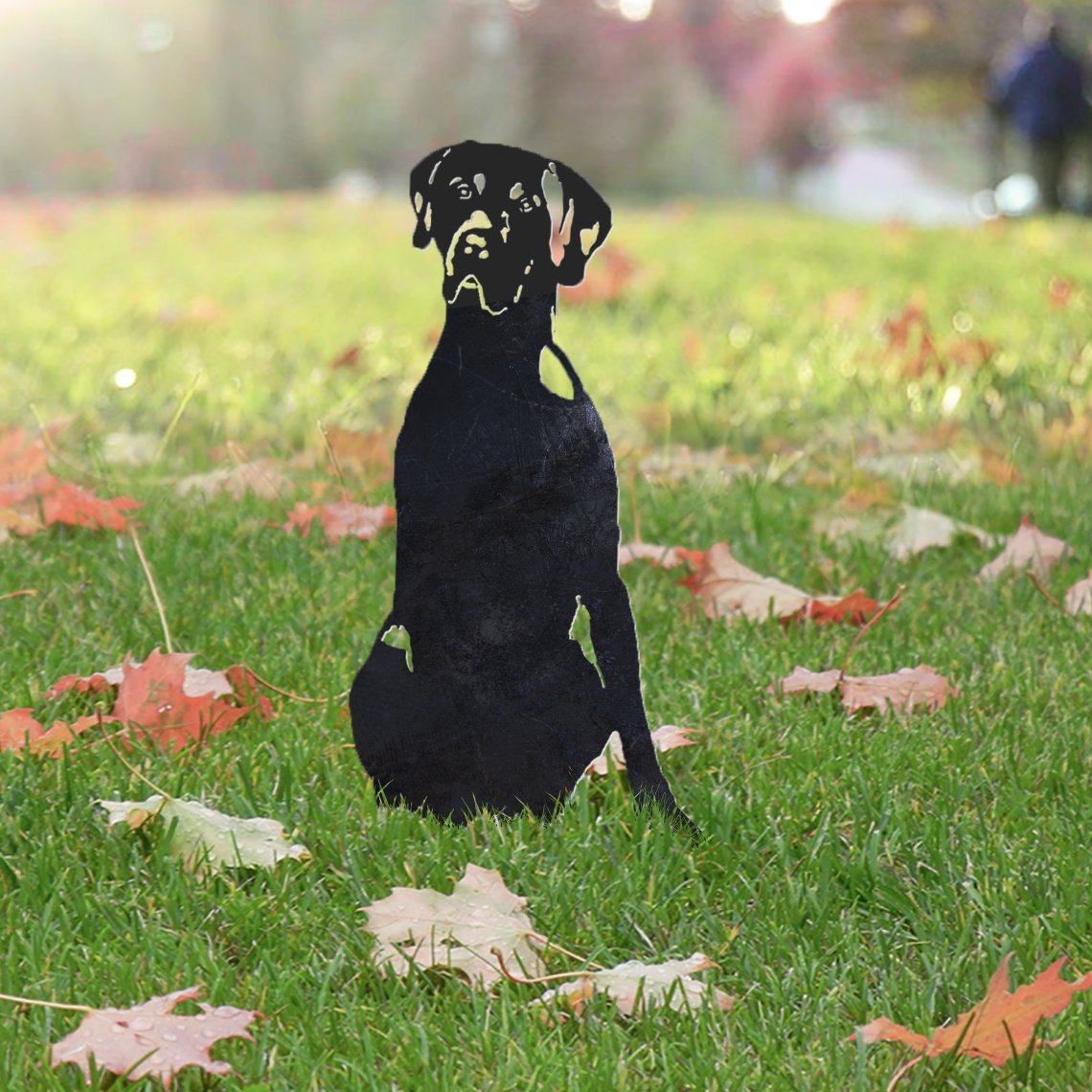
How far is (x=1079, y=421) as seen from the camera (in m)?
5.01

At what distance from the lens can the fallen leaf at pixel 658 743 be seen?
8.30ft

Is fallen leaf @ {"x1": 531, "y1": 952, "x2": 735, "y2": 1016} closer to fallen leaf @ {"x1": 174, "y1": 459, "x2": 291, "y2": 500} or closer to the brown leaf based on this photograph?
the brown leaf

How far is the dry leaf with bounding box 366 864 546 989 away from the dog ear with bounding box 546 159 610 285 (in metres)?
0.80

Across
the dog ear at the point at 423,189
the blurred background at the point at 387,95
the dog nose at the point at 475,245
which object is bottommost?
the blurred background at the point at 387,95

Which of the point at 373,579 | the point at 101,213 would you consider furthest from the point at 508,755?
the point at 101,213

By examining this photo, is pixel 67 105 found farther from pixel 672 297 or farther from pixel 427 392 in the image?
pixel 427 392

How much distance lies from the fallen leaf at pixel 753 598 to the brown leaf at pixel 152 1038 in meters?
1.69

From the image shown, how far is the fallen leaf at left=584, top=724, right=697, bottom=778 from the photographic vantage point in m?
2.53

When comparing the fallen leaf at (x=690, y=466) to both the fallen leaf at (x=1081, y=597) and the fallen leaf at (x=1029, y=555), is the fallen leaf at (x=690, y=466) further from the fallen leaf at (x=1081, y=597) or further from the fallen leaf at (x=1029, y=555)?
the fallen leaf at (x=1081, y=597)

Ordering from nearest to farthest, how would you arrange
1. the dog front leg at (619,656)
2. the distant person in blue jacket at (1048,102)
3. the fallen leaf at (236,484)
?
the dog front leg at (619,656) → the fallen leaf at (236,484) → the distant person in blue jacket at (1048,102)

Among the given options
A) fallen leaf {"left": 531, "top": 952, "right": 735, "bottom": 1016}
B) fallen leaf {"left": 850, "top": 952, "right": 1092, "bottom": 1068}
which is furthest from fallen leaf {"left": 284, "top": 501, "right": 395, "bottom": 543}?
fallen leaf {"left": 850, "top": 952, "right": 1092, "bottom": 1068}

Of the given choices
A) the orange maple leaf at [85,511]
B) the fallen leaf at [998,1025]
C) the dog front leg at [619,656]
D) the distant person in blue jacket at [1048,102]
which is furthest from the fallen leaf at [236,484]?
the distant person in blue jacket at [1048,102]

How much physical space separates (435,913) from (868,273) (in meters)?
7.62

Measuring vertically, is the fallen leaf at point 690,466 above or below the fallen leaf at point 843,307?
above
